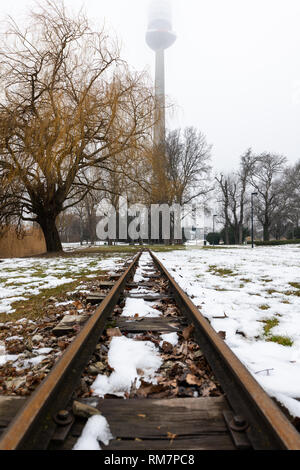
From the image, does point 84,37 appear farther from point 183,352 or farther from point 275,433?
point 275,433

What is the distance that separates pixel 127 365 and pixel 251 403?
874 mm

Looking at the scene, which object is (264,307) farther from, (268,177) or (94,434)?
(268,177)

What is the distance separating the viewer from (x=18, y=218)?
45.5ft

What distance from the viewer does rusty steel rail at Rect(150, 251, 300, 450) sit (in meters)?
1.08

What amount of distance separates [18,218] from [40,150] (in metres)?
5.14

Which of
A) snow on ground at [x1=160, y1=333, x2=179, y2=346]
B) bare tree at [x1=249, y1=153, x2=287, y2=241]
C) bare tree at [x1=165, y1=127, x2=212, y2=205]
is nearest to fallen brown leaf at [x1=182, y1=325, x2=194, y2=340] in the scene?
snow on ground at [x1=160, y1=333, x2=179, y2=346]

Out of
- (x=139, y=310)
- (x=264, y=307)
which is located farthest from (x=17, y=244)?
A: (x=264, y=307)

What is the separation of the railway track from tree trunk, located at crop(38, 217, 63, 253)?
13.1 m

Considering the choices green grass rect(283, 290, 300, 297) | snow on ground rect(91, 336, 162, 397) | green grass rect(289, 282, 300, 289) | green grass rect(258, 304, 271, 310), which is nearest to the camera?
snow on ground rect(91, 336, 162, 397)

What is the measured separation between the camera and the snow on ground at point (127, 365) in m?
1.69

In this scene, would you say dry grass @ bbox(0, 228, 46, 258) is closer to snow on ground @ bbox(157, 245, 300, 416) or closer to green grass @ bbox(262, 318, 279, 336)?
snow on ground @ bbox(157, 245, 300, 416)

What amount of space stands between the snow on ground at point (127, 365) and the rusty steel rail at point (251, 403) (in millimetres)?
384

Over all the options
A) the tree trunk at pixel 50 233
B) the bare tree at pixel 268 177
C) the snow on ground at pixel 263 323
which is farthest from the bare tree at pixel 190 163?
the snow on ground at pixel 263 323
